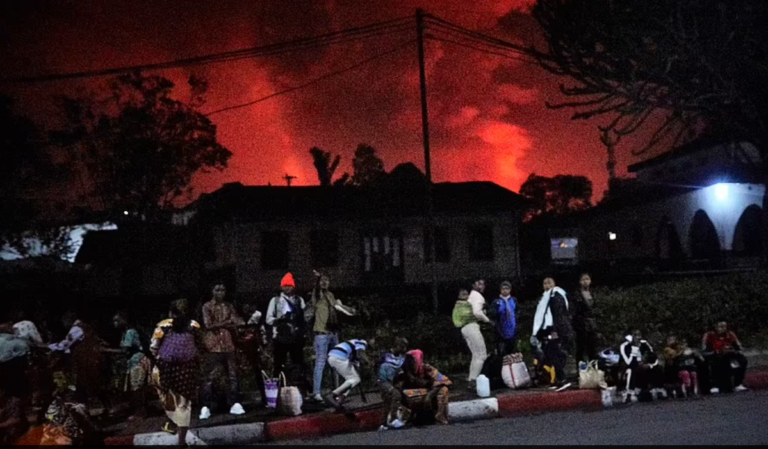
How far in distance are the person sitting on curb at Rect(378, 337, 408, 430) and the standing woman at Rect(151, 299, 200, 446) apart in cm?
224

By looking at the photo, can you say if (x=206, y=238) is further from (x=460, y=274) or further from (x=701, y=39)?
(x=701, y=39)

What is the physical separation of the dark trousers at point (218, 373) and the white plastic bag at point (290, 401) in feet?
2.60

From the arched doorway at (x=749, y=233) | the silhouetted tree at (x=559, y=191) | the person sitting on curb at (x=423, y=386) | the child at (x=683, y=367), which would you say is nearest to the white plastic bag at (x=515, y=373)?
the person sitting on curb at (x=423, y=386)

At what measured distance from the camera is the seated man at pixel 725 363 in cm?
1081

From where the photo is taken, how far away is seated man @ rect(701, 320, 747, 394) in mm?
10812

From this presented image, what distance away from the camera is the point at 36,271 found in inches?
851

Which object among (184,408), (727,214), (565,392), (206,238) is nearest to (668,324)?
(565,392)

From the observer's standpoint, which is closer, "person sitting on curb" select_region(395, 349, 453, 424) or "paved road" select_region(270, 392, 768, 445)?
"paved road" select_region(270, 392, 768, 445)

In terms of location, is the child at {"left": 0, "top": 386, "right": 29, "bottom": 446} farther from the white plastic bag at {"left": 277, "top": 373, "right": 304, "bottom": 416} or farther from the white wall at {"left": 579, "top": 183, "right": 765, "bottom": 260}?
the white wall at {"left": 579, "top": 183, "right": 765, "bottom": 260}

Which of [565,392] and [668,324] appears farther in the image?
[668,324]

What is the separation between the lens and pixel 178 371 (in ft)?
28.5

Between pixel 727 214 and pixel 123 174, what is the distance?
70.3 feet

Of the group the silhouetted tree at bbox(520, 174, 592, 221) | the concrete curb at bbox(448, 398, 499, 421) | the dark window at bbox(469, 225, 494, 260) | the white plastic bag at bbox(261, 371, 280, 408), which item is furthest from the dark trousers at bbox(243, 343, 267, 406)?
the silhouetted tree at bbox(520, 174, 592, 221)

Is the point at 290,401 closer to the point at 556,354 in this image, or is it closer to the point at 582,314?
the point at 556,354
